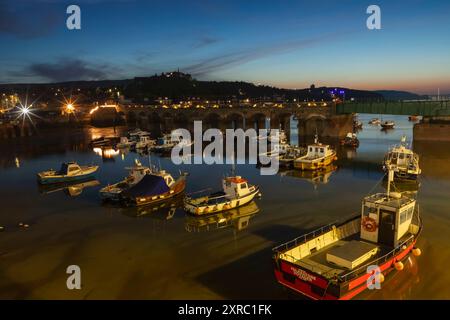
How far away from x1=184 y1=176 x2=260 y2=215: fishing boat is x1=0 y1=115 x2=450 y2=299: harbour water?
90cm

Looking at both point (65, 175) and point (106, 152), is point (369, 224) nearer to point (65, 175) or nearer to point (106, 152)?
point (65, 175)

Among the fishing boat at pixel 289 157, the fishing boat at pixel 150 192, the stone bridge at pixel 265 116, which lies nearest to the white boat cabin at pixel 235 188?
the fishing boat at pixel 150 192

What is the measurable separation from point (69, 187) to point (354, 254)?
108 feet

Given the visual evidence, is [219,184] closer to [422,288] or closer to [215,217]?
[215,217]

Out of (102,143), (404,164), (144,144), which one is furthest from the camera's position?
(102,143)

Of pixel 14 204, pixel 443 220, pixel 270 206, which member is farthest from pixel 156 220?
pixel 443 220

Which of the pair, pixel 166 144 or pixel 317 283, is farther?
pixel 166 144

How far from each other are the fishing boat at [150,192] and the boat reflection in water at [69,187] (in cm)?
809

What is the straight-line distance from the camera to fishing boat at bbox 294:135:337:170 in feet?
153

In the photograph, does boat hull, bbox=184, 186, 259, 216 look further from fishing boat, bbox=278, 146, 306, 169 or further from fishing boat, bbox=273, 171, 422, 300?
fishing boat, bbox=278, 146, 306, 169

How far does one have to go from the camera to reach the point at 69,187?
4038cm

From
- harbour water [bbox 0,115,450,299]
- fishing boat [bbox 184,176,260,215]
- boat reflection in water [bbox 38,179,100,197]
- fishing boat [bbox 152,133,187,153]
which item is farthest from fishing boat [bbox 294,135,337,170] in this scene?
fishing boat [bbox 152,133,187,153]

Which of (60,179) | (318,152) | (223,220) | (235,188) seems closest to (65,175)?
(60,179)

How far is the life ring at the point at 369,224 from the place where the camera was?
62.3 ft
